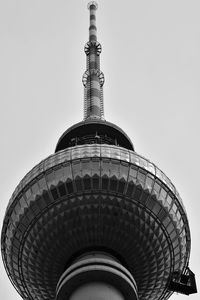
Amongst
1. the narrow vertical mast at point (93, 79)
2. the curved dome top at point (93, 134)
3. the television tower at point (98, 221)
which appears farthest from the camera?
the narrow vertical mast at point (93, 79)

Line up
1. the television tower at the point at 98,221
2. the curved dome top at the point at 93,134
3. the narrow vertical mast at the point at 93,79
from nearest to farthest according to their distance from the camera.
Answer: the television tower at the point at 98,221, the curved dome top at the point at 93,134, the narrow vertical mast at the point at 93,79

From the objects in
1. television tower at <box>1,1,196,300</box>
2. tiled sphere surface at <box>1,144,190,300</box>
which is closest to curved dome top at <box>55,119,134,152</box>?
television tower at <box>1,1,196,300</box>

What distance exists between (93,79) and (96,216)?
18538 millimetres

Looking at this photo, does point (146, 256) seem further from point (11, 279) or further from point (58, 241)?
point (11, 279)

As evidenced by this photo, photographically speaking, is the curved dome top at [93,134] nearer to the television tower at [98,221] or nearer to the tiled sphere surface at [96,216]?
the television tower at [98,221]

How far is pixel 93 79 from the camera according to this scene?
52562 millimetres

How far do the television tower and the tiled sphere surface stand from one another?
6 cm

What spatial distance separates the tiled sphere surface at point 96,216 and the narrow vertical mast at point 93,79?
986 cm

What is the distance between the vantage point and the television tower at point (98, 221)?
121 feet

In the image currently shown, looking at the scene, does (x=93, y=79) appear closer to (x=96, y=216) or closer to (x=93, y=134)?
(x=93, y=134)

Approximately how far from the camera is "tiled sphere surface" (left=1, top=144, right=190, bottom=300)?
3697 centimetres

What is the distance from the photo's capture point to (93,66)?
55.1 m

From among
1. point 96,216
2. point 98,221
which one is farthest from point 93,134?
point 98,221

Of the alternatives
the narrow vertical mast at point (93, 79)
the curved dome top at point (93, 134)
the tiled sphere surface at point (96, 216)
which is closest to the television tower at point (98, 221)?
the tiled sphere surface at point (96, 216)
